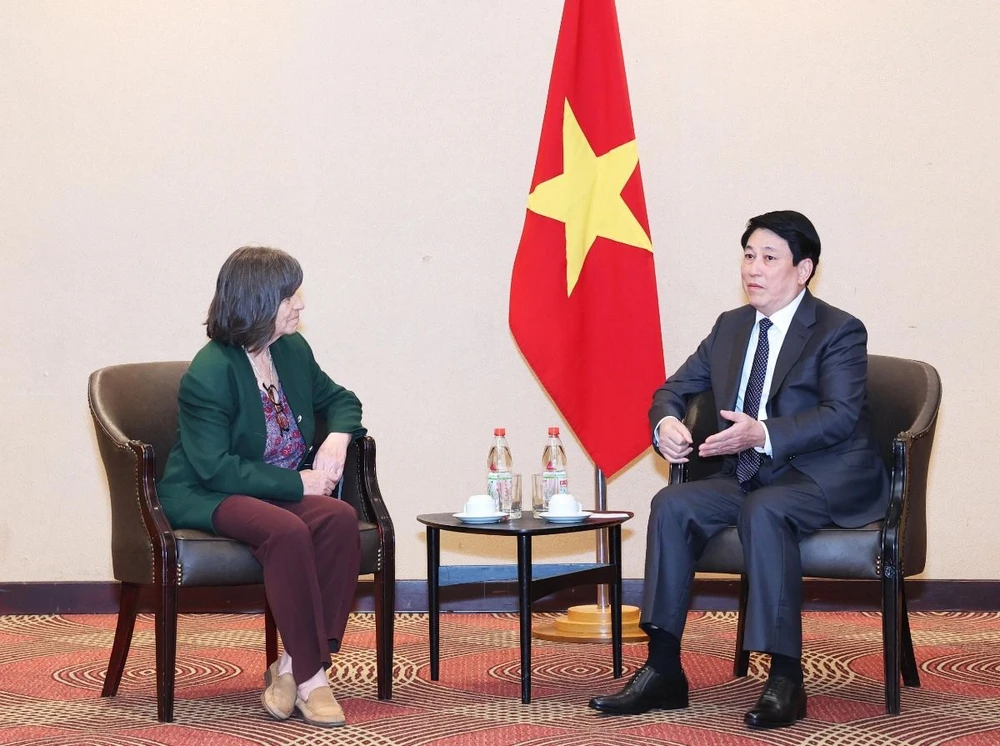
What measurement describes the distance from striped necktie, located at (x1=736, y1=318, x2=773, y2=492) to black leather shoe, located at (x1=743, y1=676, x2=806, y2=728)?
0.62 meters

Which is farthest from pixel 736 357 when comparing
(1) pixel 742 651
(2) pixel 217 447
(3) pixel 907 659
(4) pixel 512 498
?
(2) pixel 217 447

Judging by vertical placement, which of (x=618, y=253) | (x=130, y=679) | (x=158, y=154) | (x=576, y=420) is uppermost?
(x=158, y=154)

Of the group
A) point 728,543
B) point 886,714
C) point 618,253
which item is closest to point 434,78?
point 618,253

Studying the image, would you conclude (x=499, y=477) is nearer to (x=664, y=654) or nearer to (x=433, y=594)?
(x=433, y=594)

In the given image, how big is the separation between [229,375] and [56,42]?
7.29 ft

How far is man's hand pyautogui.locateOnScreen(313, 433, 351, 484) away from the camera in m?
3.46

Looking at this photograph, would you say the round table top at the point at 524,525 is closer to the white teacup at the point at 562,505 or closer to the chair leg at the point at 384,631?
the white teacup at the point at 562,505

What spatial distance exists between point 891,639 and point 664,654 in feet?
1.95

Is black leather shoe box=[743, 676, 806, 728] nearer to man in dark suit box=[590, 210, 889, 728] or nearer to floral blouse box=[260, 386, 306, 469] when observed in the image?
man in dark suit box=[590, 210, 889, 728]

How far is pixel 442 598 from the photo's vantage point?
484 cm

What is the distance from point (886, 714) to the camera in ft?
10.2

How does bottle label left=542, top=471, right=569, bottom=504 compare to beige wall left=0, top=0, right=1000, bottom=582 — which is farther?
beige wall left=0, top=0, right=1000, bottom=582

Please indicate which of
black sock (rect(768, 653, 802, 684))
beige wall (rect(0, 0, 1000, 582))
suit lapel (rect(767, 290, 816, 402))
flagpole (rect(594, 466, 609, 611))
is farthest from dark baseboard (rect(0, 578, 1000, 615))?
black sock (rect(768, 653, 802, 684))

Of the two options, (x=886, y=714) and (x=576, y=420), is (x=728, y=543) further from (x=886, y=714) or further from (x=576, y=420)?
(x=576, y=420)
